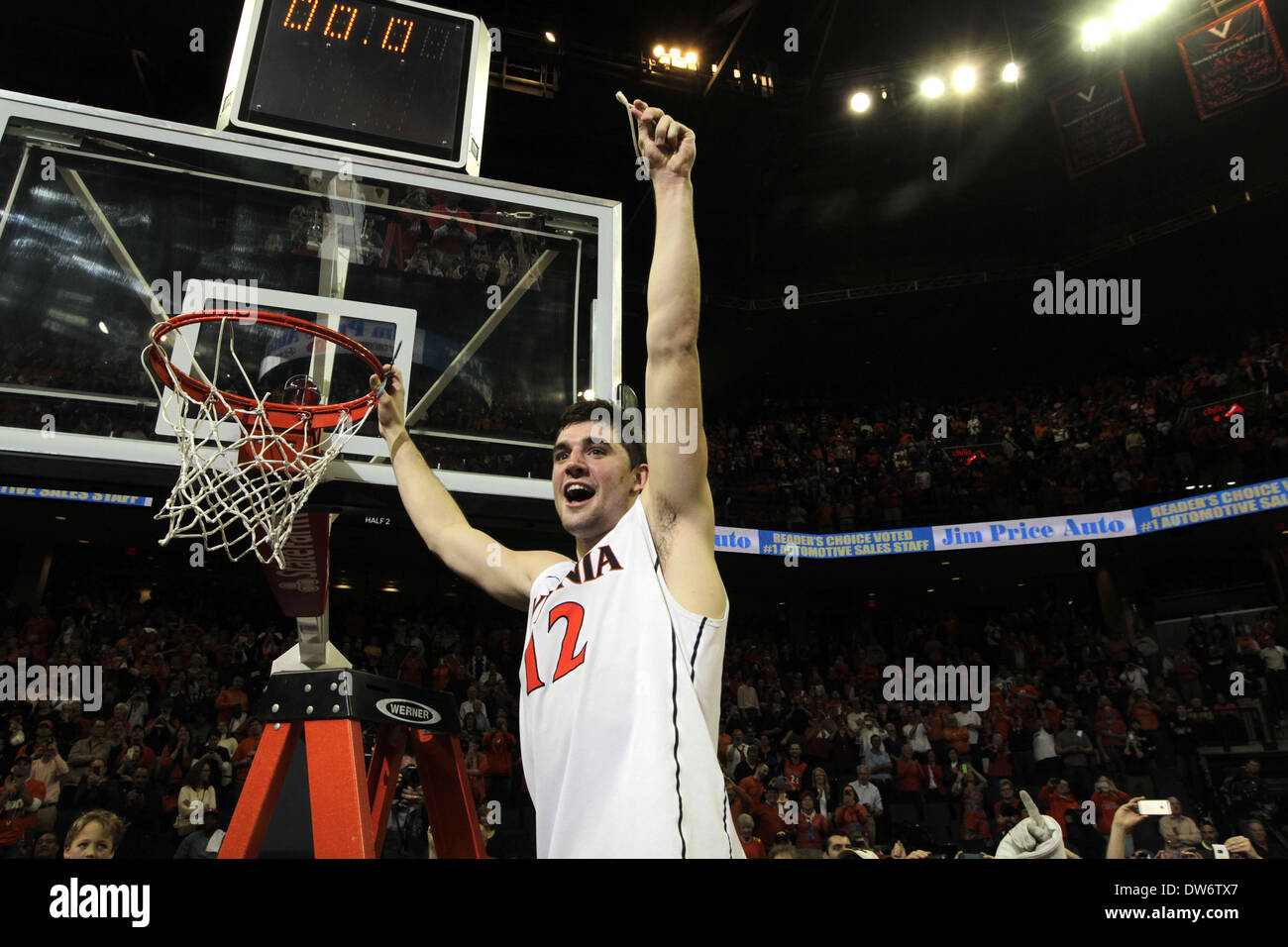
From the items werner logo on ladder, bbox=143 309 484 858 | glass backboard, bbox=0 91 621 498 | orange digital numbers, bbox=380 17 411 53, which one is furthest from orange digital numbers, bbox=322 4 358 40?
werner logo on ladder, bbox=143 309 484 858

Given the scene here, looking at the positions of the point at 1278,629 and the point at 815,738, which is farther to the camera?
the point at 1278,629

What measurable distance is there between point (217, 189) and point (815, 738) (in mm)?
7713

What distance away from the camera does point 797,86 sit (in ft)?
39.5

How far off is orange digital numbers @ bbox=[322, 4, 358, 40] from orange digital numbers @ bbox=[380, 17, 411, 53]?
0.13 m

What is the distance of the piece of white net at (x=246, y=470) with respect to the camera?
7.11 ft

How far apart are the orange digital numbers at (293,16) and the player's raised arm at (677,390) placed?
7.35 feet

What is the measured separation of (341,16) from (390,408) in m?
1.87

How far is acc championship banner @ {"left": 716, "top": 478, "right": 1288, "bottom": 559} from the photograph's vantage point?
10.5 metres

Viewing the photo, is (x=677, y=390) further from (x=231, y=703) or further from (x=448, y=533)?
(x=231, y=703)

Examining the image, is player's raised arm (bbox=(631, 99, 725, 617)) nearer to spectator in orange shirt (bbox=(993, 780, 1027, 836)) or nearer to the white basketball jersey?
the white basketball jersey

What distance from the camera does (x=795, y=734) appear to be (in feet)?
30.8

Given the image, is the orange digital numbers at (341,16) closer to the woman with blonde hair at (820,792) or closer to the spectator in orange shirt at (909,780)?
the woman with blonde hair at (820,792)
